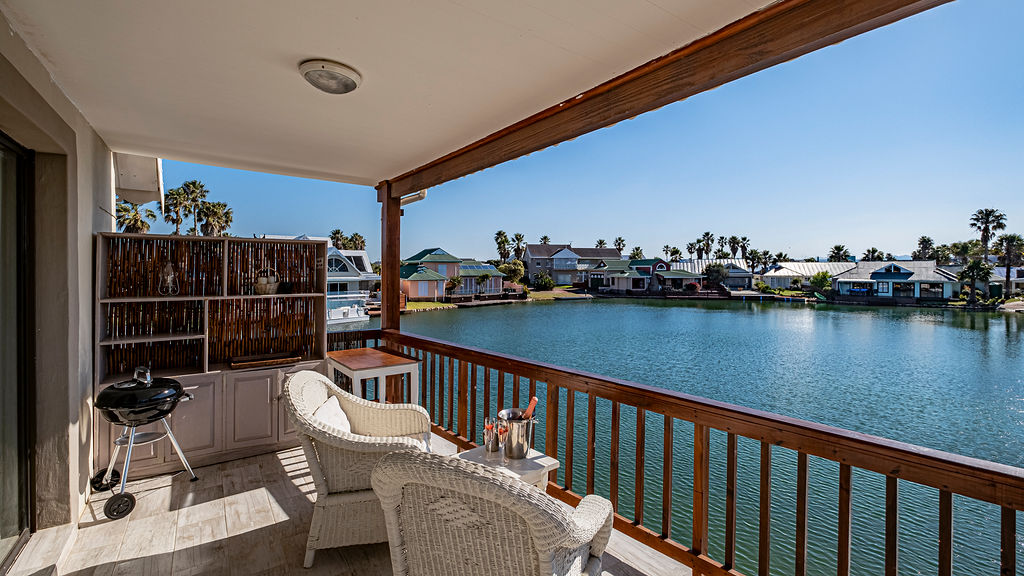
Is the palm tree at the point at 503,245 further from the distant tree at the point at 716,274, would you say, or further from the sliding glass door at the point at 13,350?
the sliding glass door at the point at 13,350

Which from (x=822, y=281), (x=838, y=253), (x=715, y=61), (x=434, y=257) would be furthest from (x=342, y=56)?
(x=838, y=253)

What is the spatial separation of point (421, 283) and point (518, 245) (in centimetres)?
1908

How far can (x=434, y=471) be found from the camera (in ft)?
4.32

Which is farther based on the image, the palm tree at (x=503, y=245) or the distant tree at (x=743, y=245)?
the palm tree at (x=503, y=245)

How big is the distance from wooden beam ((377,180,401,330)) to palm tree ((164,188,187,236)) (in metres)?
25.6

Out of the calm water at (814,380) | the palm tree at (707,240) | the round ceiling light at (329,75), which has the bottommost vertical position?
the calm water at (814,380)

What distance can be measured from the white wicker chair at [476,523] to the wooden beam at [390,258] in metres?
3.37

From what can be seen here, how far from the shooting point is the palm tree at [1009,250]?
57.5ft

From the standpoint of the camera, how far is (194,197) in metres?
25.8

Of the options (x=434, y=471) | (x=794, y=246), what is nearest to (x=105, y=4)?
(x=434, y=471)

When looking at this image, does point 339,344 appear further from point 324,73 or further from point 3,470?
point 324,73

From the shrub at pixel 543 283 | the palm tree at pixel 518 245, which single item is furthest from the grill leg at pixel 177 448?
the palm tree at pixel 518 245

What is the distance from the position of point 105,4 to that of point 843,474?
3.10 meters

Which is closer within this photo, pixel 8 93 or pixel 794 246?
pixel 8 93
